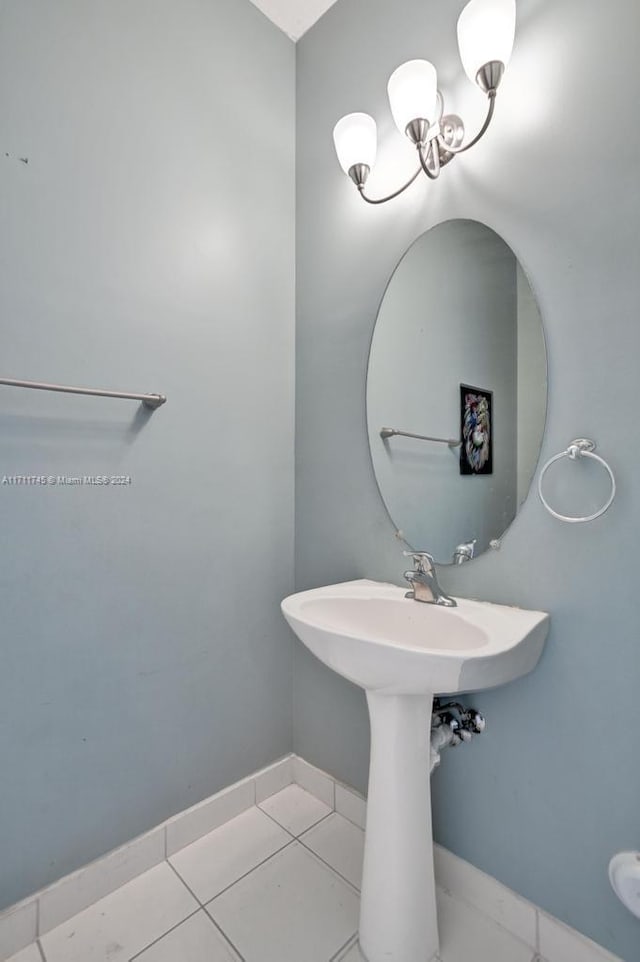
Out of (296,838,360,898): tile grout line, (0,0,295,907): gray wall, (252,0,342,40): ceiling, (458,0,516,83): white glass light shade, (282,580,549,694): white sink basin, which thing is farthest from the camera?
(252,0,342,40): ceiling

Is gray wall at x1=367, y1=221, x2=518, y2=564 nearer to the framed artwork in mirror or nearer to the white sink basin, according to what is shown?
the framed artwork in mirror

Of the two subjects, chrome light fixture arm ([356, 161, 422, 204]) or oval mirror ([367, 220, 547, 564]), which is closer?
oval mirror ([367, 220, 547, 564])

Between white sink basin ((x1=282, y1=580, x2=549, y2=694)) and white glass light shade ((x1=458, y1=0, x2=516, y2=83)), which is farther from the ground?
white glass light shade ((x1=458, y1=0, x2=516, y2=83))

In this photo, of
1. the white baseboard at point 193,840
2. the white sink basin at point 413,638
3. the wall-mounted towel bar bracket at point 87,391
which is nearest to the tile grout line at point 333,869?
the white baseboard at point 193,840

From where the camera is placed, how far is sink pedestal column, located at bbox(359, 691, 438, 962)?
0.90 metres

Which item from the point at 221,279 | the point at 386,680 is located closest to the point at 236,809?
the point at 386,680

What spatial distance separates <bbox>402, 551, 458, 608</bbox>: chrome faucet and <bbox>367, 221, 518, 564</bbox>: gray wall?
0.21ft

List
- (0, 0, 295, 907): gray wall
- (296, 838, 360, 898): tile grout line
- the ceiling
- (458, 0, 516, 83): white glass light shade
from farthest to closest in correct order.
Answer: the ceiling
(296, 838, 360, 898): tile grout line
(0, 0, 295, 907): gray wall
(458, 0, 516, 83): white glass light shade

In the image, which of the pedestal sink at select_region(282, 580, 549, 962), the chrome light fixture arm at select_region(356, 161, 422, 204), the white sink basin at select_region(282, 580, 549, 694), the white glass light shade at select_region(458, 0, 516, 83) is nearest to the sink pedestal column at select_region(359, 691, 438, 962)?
the pedestal sink at select_region(282, 580, 549, 962)

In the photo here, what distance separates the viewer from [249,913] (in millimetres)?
1038

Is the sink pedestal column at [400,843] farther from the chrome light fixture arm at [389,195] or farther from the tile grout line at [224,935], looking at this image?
the chrome light fixture arm at [389,195]

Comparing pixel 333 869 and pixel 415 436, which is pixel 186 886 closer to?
pixel 333 869

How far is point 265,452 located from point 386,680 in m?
0.83

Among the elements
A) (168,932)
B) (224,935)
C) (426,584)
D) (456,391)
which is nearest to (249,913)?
(224,935)
